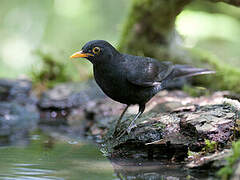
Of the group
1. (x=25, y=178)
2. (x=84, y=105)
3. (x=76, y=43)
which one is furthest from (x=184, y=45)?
(x=76, y=43)

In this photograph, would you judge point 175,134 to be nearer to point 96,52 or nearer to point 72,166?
point 72,166

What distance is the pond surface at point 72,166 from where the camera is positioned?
11.7 ft

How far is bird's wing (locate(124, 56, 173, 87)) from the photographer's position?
17.0ft

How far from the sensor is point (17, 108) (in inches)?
318

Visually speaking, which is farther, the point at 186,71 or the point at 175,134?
the point at 186,71

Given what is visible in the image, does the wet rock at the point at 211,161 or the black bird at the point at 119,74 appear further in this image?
the black bird at the point at 119,74

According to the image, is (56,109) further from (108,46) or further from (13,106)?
(108,46)

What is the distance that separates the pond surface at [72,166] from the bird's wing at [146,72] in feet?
4.14

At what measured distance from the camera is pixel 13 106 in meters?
8.09

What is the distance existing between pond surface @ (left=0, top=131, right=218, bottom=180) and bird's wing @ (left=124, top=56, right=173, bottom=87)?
126 centimetres

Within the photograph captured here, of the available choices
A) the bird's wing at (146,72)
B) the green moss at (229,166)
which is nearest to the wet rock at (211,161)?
the green moss at (229,166)

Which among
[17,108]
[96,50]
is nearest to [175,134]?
[96,50]

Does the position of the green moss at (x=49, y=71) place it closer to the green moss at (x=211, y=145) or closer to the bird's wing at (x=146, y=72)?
the bird's wing at (x=146, y=72)

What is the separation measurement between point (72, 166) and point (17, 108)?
178 inches
